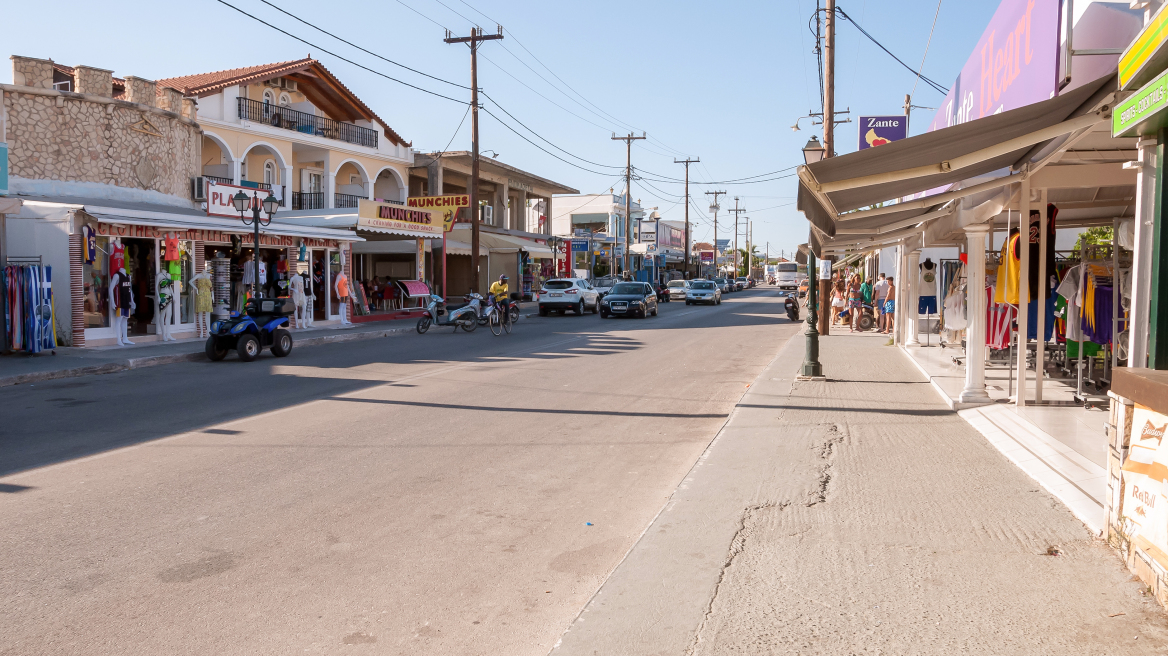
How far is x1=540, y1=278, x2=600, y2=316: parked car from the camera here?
106 ft

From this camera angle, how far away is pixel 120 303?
1766 cm

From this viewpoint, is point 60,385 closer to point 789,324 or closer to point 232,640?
Answer: point 232,640

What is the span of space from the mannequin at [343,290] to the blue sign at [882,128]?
49.1ft

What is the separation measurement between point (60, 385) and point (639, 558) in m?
11.6

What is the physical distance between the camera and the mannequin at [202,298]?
19875 millimetres

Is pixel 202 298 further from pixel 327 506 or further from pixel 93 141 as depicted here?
pixel 327 506

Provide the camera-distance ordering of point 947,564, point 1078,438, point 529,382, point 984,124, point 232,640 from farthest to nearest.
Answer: point 529,382, point 1078,438, point 984,124, point 947,564, point 232,640

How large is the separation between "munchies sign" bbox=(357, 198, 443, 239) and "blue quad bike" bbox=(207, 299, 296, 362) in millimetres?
9813

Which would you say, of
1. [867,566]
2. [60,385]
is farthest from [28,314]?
[867,566]

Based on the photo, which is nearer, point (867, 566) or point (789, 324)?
point (867, 566)

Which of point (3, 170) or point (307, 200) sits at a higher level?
point (307, 200)

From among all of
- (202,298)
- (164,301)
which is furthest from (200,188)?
(164,301)

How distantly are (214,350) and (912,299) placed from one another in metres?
14.2

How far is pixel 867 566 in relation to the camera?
444cm
